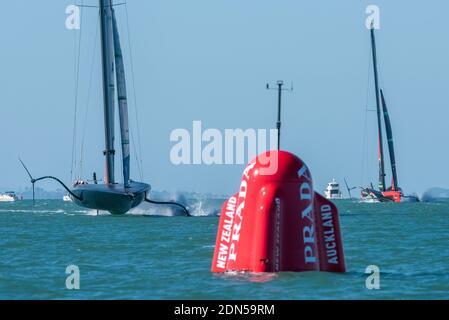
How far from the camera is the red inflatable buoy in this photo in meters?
21.3

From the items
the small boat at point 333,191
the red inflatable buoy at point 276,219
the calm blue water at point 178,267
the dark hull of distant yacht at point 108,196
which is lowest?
the small boat at point 333,191

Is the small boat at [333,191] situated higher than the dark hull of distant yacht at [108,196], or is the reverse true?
the dark hull of distant yacht at [108,196]

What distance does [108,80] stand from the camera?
6166 cm

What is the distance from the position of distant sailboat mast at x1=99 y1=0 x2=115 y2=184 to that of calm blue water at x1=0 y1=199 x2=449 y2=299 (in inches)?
569

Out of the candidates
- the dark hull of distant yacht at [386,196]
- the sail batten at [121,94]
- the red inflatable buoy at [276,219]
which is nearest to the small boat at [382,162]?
the dark hull of distant yacht at [386,196]

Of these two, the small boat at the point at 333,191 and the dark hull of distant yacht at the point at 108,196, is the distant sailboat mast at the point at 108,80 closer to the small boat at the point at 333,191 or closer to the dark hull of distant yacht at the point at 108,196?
the dark hull of distant yacht at the point at 108,196

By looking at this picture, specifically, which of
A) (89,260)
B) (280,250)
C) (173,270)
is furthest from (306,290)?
(89,260)

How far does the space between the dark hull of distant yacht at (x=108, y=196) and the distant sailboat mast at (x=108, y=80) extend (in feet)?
4.40

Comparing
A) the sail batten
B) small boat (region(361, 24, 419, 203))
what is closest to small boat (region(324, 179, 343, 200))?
small boat (region(361, 24, 419, 203))

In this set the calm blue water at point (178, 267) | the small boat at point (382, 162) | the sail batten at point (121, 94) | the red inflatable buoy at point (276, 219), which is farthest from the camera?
the small boat at point (382, 162)

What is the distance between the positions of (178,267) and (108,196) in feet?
102

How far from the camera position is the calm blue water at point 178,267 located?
21.1 meters

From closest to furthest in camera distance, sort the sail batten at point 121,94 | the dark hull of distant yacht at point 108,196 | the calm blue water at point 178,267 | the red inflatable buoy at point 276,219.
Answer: the calm blue water at point 178,267 < the red inflatable buoy at point 276,219 < the dark hull of distant yacht at point 108,196 < the sail batten at point 121,94

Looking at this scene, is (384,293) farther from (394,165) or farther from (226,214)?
(394,165)
